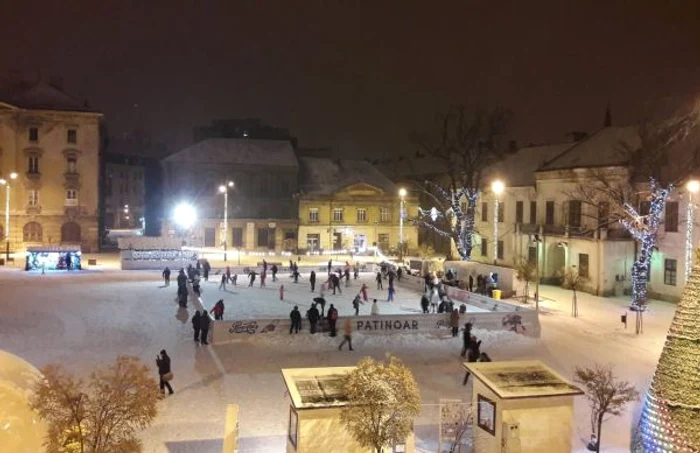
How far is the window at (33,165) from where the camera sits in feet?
182

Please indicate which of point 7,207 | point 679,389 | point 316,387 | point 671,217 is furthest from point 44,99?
point 679,389

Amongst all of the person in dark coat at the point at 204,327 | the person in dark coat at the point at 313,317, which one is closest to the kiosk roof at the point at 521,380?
the person in dark coat at the point at 313,317

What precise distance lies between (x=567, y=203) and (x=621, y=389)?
32479mm

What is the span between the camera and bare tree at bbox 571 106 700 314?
3369cm

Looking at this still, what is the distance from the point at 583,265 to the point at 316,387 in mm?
32221

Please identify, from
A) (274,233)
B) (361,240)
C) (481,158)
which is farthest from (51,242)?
(481,158)

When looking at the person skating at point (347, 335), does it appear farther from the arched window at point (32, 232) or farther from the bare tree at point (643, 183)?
the arched window at point (32, 232)

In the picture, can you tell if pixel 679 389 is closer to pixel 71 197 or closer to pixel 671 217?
pixel 671 217

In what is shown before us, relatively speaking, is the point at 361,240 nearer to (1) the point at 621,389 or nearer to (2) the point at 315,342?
(2) the point at 315,342

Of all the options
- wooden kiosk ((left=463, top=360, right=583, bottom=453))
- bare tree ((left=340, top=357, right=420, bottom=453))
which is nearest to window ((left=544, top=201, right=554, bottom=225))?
wooden kiosk ((left=463, top=360, right=583, bottom=453))

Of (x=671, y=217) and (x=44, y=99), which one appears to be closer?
(x=671, y=217)

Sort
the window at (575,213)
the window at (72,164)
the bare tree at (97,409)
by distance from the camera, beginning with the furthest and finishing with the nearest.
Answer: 1. the window at (72,164)
2. the window at (575,213)
3. the bare tree at (97,409)

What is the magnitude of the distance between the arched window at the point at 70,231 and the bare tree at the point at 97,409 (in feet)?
163

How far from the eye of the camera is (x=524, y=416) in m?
13.0
